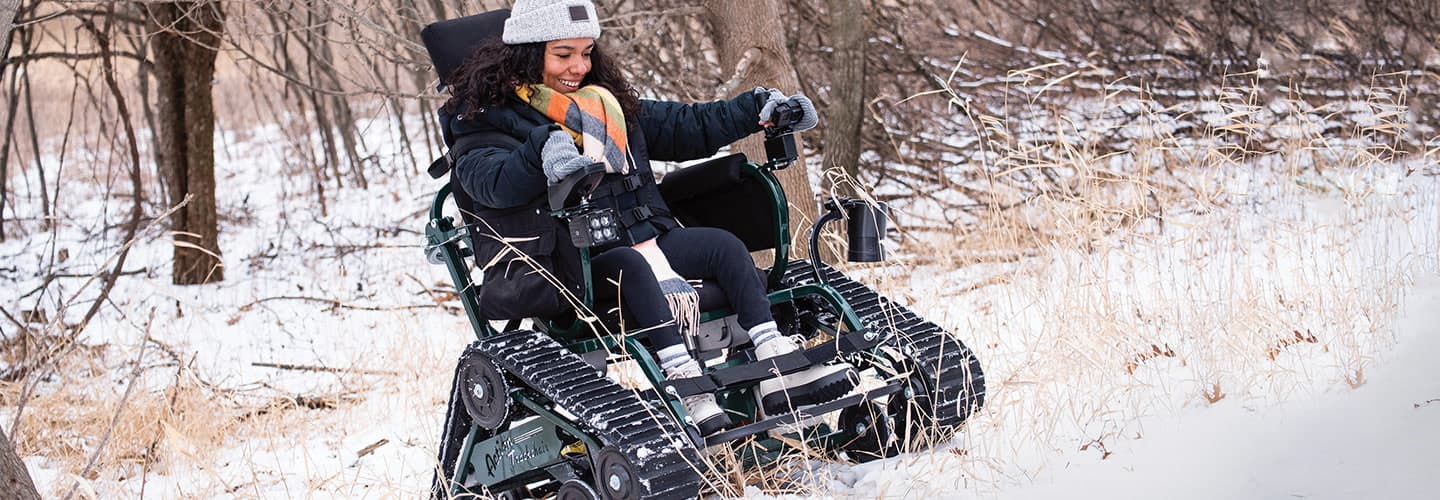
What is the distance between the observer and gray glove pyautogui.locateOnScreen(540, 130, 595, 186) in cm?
290

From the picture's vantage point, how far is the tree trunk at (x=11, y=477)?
2.59 meters

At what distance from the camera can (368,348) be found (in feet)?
19.5

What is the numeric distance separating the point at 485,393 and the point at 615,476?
51 centimetres

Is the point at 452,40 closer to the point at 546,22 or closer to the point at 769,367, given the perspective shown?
the point at 546,22

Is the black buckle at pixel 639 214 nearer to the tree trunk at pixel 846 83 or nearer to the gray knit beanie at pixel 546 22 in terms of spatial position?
the gray knit beanie at pixel 546 22

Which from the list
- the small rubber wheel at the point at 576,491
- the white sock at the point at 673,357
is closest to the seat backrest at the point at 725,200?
the white sock at the point at 673,357

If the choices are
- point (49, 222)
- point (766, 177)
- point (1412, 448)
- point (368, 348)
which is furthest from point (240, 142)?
point (1412, 448)

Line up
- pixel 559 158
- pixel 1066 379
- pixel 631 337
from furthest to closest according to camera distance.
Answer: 1. pixel 1066 379
2. pixel 631 337
3. pixel 559 158

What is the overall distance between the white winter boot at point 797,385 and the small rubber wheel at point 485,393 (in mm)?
A: 627

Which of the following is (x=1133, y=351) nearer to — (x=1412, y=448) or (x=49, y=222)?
(x=1412, y=448)

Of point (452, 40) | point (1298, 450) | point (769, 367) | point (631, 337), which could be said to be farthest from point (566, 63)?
point (1298, 450)

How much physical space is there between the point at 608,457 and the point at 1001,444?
1.10m

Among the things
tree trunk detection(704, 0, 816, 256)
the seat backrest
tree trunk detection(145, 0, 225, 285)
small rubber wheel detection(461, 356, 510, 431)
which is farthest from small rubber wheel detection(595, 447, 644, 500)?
tree trunk detection(145, 0, 225, 285)

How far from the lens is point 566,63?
3.40m
